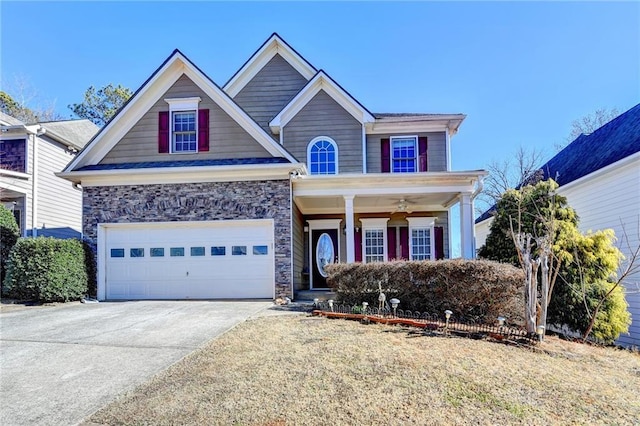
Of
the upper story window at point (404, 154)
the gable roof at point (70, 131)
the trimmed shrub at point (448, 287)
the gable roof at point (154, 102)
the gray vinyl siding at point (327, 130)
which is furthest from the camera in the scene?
the gable roof at point (70, 131)

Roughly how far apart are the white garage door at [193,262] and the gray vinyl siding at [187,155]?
1.99m

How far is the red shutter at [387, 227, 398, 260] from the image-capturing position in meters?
14.9

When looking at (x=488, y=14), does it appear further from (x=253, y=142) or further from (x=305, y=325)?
(x=305, y=325)

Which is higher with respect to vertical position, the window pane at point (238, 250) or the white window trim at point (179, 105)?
the white window trim at point (179, 105)

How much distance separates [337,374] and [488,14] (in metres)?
10.8

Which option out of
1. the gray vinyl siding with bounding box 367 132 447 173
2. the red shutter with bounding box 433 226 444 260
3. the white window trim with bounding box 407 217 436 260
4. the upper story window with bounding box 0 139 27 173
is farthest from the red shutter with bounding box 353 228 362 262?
the upper story window with bounding box 0 139 27 173

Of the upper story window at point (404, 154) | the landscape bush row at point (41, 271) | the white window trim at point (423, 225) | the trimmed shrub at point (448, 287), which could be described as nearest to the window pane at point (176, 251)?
the landscape bush row at point (41, 271)

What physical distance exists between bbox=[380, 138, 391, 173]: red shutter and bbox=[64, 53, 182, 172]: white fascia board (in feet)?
22.4

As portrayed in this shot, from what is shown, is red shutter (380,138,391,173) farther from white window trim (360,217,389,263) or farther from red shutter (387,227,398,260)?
red shutter (387,227,398,260)

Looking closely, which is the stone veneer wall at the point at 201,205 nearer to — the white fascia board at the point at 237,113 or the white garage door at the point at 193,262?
the white garage door at the point at 193,262

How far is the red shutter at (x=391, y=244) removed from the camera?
1486cm

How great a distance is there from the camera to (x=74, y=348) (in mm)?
5949

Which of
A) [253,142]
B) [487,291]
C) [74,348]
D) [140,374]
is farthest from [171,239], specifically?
[487,291]

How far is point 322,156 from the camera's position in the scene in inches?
553
